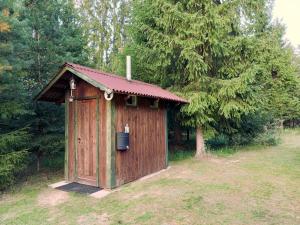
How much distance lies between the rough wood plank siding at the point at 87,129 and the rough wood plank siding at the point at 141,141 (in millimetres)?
399

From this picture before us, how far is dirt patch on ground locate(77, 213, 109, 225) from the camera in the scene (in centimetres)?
439

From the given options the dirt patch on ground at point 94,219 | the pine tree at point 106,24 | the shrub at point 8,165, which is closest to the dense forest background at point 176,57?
the shrub at point 8,165

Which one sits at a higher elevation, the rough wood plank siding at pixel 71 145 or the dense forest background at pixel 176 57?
the dense forest background at pixel 176 57

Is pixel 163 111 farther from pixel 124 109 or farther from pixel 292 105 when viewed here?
pixel 292 105

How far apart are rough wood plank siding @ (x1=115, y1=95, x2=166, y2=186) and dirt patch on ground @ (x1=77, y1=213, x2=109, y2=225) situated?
68.8 inches

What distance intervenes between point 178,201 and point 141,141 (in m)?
2.45

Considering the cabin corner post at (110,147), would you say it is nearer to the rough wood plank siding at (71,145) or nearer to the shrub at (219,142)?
the rough wood plank siding at (71,145)

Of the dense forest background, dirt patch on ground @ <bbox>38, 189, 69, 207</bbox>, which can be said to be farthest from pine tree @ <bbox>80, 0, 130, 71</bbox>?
dirt patch on ground @ <bbox>38, 189, 69, 207</bbox>

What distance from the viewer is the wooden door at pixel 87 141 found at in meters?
6.71

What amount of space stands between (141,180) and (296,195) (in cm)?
365

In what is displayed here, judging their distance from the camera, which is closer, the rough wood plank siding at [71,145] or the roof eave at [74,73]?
the roof eave at [74,73]

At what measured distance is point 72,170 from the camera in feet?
23.6

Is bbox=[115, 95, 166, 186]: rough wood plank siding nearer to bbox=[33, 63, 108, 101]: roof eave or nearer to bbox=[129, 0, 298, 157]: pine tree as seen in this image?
bbox=[33, 63, 108, 101]: roof eave

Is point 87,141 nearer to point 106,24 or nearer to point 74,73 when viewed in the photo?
point 74,73
